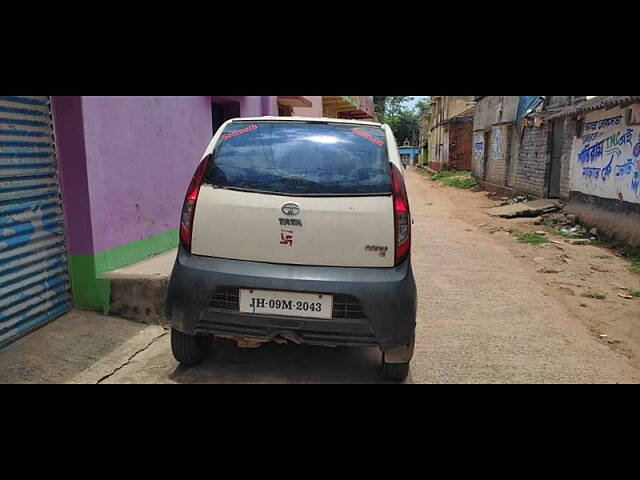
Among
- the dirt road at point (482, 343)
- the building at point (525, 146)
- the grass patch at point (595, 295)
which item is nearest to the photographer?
the dirt road at point (482, 343)

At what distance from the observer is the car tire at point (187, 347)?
3145 millimetres

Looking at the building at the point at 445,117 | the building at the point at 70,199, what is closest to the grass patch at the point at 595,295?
the building at the point at 70,199

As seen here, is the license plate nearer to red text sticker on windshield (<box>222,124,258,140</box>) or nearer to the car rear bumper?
the car rear bumper

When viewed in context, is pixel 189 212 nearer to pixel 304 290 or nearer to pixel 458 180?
pixel 304 290

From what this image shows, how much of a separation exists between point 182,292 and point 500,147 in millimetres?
16981

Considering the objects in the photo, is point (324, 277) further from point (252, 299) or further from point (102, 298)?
point (102, 298)

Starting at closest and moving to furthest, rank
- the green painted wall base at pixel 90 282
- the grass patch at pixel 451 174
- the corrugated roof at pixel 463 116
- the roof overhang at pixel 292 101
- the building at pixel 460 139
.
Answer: the green painted wall base at pixel 90 282 → the roof overhang at pixel 292 101 → the grass patch at pixel 451 174 → the corrugated roof at pixel 463 116 → the building at pixel 460 139

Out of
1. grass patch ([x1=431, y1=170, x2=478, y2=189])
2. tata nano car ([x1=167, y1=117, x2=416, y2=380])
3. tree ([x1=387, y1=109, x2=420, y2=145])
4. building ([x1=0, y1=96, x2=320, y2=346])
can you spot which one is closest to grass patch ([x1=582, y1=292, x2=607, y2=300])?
tata nano car ([x1=167, y1=117, x2=416, y2=380])

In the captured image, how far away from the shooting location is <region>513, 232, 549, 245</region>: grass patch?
332 inches

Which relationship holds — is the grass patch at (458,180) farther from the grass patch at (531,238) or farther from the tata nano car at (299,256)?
the tata nano car at (299,256)

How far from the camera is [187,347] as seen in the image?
3182mm

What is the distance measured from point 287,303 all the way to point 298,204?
597mm

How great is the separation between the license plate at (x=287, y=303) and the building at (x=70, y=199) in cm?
195

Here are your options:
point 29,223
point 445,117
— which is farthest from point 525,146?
point 445,117
